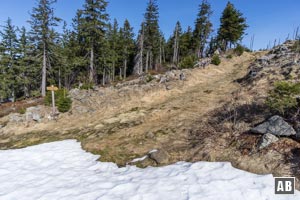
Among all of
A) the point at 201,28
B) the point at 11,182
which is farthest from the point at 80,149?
the point at 201,28

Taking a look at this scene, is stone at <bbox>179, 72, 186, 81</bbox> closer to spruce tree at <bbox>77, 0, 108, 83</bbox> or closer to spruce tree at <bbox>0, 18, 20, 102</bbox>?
spruce tree at <bbox>77, 0, 108, 83</bbox>

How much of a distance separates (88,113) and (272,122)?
12789mm

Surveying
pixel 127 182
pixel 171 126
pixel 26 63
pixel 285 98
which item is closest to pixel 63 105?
pixel 171 126

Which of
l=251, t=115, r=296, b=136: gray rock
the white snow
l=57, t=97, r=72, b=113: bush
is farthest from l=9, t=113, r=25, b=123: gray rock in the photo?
l=251, t=115, r=296, b=136: gray rock

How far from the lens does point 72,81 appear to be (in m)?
44.2

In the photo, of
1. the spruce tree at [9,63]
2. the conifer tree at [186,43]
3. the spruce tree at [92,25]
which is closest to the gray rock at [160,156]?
the spruce tree at [92,25]

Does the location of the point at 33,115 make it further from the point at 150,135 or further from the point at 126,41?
the point at 126,41

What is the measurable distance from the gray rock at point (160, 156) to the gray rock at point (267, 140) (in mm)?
2853

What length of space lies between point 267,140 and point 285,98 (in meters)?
1.73

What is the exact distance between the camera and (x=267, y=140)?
6.04 metres

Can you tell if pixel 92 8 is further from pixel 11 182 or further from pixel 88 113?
pixel 11 182

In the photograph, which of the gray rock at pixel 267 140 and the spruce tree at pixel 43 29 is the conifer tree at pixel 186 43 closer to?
the spruce tree at pixel 43 29

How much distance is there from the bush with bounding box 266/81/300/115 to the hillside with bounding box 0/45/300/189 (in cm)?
75

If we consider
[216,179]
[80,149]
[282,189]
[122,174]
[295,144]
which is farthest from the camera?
[80,149]
